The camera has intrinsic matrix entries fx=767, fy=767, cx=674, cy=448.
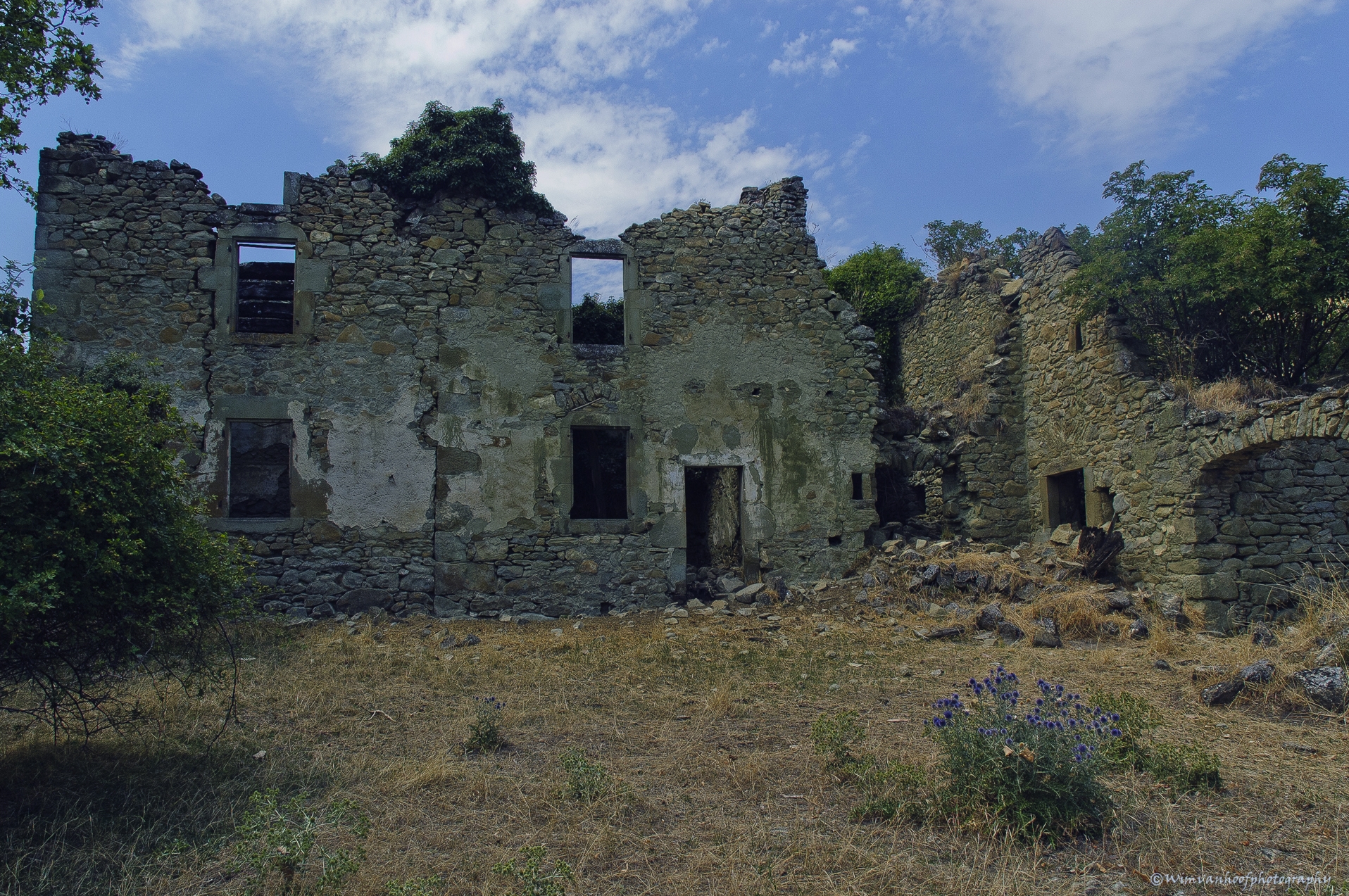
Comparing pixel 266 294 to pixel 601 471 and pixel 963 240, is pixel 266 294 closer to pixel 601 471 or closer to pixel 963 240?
pixel 601 471

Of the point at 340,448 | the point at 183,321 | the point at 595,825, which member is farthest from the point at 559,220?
the point at 595,825

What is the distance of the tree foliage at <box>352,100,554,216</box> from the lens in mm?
10648

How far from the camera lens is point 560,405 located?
10.7 m

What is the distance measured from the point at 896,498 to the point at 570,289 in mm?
6489

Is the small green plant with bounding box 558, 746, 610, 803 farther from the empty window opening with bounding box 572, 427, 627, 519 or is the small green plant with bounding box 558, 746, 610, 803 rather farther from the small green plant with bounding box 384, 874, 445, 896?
the empty window opening with bounding box 572, 427, 627, 519

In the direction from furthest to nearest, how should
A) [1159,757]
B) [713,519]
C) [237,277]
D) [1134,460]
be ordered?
1. [713,519]
2. [237,277]
3. [1134,460]
4. [1159,757]

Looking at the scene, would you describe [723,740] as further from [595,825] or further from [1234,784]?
[1234,784]

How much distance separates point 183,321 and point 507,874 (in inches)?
368

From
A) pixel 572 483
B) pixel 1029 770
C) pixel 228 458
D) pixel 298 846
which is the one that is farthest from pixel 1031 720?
pixel 228 458


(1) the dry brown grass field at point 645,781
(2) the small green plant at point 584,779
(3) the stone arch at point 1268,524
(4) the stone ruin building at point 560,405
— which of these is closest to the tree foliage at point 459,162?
(4) the stone ruin building at point 560,405

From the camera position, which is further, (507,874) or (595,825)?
(595,825)

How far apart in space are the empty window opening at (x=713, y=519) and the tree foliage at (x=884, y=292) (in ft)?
15.7

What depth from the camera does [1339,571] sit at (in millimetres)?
8930

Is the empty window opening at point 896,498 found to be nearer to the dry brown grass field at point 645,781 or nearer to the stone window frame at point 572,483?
the stone window frame at point 572,483
